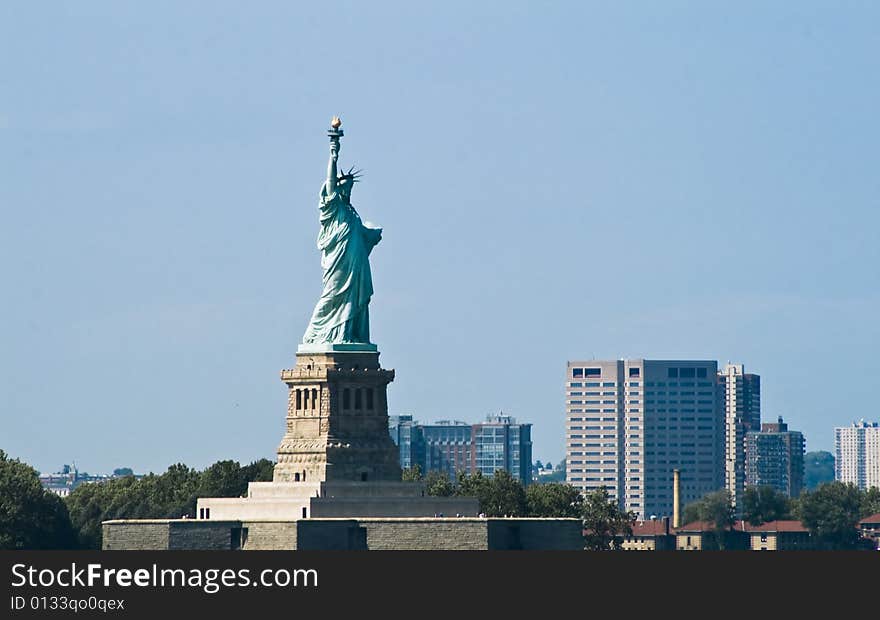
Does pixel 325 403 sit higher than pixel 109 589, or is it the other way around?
pixel 325 403

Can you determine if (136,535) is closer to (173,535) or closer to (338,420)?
(173,535)

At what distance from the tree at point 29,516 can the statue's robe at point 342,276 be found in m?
24.6

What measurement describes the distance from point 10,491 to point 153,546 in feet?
76.6

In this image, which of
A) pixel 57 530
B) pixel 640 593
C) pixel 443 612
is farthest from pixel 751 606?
pixel 57 530

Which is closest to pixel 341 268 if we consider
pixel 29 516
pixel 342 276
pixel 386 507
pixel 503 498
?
pixel 342 276

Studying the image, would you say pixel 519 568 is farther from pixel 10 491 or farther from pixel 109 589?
pixel 10 491

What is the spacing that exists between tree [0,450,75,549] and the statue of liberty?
81.0 ft

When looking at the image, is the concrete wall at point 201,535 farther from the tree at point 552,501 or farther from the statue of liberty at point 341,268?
the tree at point 552,501

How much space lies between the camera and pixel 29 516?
16725 centimetres

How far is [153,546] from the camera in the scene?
14688 centimetres

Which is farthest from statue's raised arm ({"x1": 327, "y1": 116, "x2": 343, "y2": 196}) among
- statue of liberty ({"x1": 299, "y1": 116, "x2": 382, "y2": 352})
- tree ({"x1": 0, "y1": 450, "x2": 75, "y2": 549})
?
tree ({"x1": 0, "y1": 450, "x2": 75, "y2": 549})

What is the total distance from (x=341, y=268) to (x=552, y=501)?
41398 mm

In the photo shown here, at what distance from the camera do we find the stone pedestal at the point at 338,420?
146875 mm

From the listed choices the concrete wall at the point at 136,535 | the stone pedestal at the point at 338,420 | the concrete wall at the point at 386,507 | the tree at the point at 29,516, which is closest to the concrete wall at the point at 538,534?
the concrete wall at the point at 386,507
